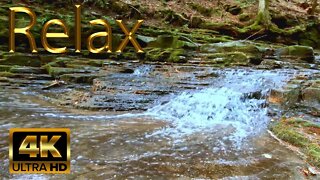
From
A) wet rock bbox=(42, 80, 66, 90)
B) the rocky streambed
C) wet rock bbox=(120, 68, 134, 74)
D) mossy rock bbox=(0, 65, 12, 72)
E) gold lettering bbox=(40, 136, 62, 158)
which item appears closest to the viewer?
gold lettering bbox=(40, 136, 62, 158)

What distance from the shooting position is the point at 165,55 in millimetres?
10570

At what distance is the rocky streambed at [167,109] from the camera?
11.5 ft

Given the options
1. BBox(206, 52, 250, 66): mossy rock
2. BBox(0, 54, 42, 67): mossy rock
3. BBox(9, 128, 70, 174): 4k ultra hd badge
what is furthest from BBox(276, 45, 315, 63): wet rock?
BBox(9, 128, 70, 174): 4k ultra hd badge

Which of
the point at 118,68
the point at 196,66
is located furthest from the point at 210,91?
the point at 118,68

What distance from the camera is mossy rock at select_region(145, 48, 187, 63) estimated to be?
1024cm

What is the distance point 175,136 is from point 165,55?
626 cm

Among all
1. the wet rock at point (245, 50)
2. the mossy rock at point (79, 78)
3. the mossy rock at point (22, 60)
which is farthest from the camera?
the wet rock at point (245, 50)

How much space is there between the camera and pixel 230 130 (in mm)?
5102

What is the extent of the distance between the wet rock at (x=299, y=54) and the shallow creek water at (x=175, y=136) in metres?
4.80

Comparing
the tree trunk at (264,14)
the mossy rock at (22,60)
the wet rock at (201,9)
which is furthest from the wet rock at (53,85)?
the wet rock at (201,9)

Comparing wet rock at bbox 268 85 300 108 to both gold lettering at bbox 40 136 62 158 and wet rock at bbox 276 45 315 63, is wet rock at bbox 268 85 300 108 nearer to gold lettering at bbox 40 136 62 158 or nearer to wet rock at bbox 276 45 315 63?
gold lettering at bbox 40 136 62 158

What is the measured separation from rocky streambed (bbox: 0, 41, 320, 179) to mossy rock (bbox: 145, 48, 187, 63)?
0.07 metres

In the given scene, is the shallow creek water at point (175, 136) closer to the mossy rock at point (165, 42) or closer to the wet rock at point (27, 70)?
the wet rock at point (27, 70)

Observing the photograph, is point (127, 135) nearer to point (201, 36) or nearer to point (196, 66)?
point (196, 66)
